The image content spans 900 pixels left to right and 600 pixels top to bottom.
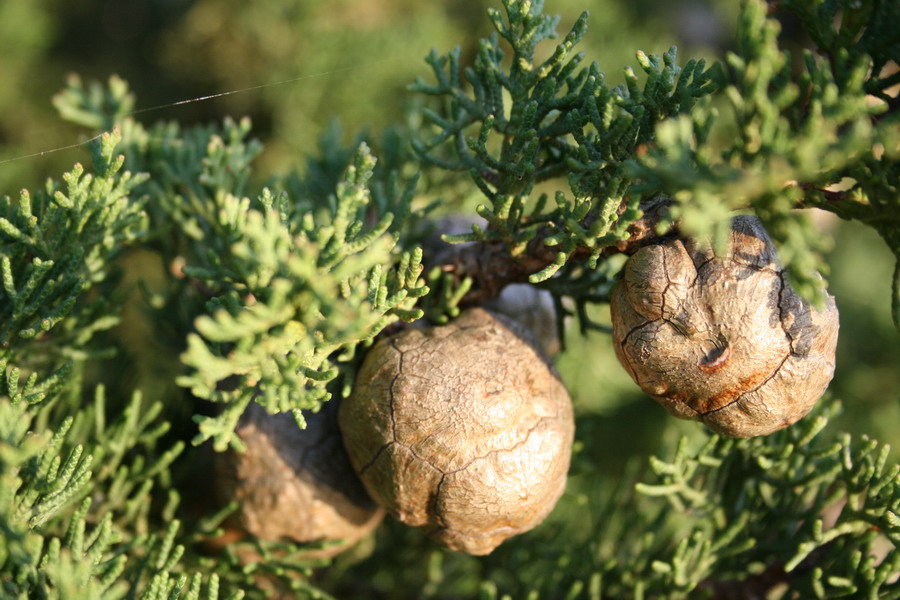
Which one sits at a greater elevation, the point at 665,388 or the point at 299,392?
the point at 299,392

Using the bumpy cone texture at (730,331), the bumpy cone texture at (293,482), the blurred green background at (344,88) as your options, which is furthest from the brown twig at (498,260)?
the blurred green background at (344,88)

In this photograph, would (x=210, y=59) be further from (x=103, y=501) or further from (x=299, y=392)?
(x=299, y=392)

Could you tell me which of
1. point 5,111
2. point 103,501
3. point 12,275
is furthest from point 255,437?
point 5,111

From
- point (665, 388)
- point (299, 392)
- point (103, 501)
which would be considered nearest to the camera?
point (299, 392)

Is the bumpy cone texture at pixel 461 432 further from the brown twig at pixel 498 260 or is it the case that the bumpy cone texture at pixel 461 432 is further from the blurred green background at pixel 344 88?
the blurred green background at pixel 344 88

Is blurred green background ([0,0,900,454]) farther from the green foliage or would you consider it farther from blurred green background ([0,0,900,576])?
the green foliage

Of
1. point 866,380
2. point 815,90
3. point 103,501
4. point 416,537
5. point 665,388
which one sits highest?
point 815,90

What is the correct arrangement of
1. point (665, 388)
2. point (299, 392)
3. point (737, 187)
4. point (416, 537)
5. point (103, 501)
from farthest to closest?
point (416, 537) → point (103, 501) → point (665, 388) → point (299, 392) → point (737, 187)

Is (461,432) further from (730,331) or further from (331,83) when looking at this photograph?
(331,83)
